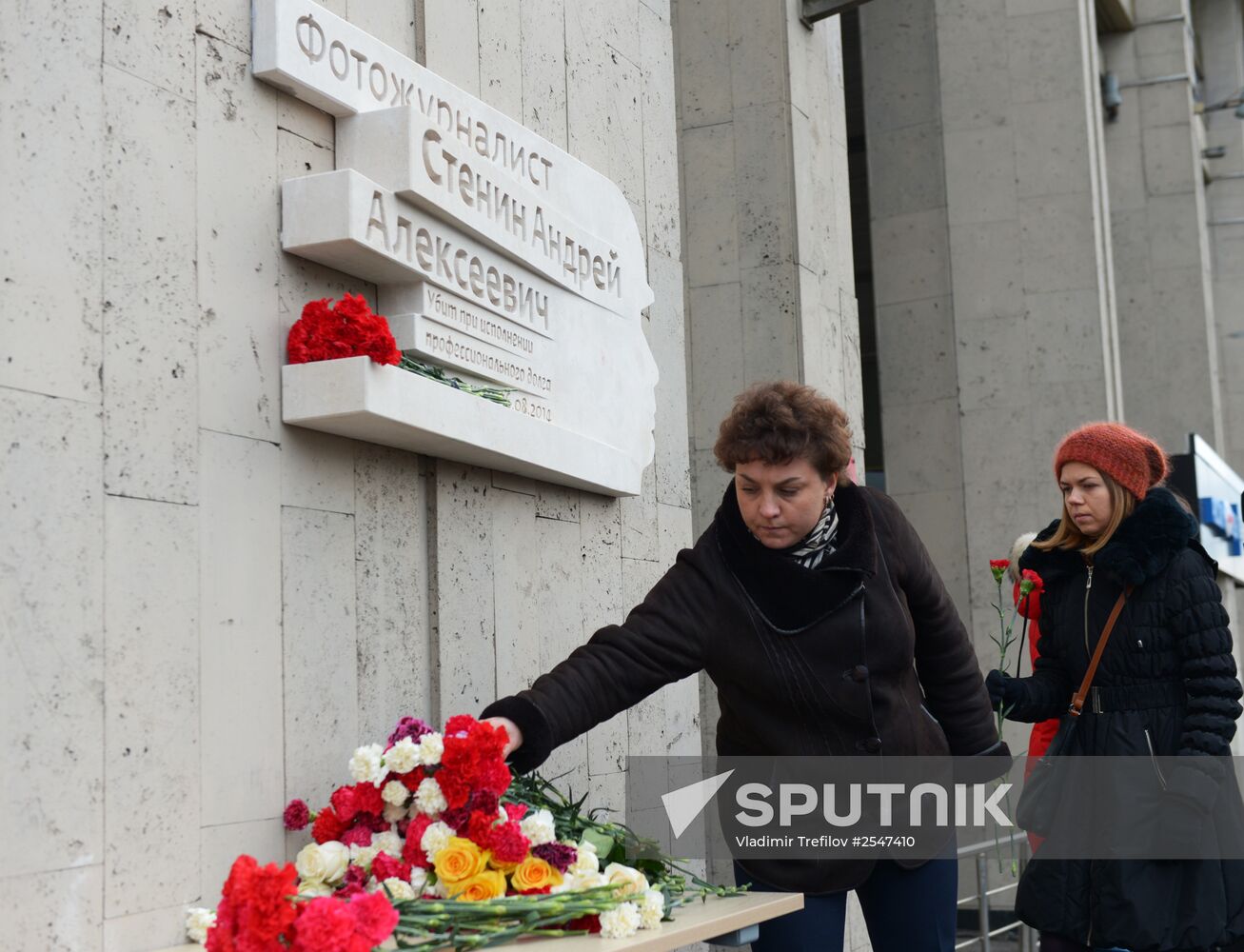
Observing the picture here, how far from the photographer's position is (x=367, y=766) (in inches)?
126

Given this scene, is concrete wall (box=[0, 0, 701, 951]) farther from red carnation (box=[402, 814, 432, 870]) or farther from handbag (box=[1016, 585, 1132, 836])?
handbag (box=[1016, 585, 1132, 836])

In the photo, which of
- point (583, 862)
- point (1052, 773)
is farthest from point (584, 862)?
point (1052, 773)

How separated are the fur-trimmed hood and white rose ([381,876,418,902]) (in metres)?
2.63

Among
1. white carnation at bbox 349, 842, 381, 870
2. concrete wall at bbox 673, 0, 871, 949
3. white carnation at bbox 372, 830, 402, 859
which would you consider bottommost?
white carnation at bbox 349, 842, 381, 870

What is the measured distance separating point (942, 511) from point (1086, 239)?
2.22m

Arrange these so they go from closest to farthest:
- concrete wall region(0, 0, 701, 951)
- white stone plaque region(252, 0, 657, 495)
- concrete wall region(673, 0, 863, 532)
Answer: concrete wall region(0, 0, 701, 951)
white stone plaque region(252, 0, 657, 495)
concrete wall region(673, 0, 863, 532)

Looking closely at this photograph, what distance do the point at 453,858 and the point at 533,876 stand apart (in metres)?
0.17

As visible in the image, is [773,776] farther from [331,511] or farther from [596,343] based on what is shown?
[596,343]

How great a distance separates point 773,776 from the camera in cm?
366

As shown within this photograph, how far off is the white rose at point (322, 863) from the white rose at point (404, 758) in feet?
0.67

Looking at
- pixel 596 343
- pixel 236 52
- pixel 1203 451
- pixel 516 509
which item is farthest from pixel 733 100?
pixel 1203 451

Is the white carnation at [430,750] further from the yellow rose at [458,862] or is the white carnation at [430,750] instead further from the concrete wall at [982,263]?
the concrete wall at [982,263]

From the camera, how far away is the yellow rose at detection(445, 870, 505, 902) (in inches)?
117

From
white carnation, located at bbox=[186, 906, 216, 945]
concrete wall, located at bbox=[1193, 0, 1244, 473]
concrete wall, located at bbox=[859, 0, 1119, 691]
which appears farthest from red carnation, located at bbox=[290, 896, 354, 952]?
concrete wall, located at bbox=[1193, 0, 1244, 473]
